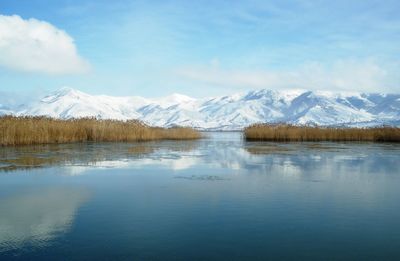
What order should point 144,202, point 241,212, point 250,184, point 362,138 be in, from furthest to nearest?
point 362,138 → point 250,184 → point 144,202 → point 241,212

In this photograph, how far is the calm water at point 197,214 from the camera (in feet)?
18.8

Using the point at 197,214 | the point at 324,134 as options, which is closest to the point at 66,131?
the point at 324,134

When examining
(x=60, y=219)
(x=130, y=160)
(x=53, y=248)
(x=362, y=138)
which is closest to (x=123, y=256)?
(x=53, y=248)

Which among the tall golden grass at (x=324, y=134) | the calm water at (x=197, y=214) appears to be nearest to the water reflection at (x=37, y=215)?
the calm water at (x=197, y=214)

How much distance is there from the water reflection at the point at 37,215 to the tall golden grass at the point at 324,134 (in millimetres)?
25875

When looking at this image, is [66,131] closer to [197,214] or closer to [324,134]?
[324,134]

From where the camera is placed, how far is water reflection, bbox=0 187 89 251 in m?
6.05

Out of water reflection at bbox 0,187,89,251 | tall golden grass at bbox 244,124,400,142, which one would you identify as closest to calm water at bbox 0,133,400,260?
water reflection at bbox 0,187,89,251

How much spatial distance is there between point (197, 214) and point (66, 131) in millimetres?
20450

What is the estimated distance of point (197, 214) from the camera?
772 centimetres

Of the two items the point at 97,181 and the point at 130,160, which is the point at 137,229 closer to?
the point at 97,181

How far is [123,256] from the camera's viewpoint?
17.8ft

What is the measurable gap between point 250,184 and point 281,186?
2.53 ft

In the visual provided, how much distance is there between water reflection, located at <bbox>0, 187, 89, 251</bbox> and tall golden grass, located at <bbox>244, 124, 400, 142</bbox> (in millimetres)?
25875
